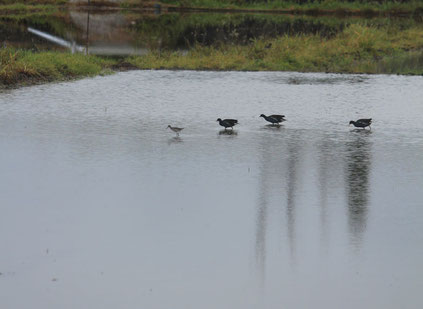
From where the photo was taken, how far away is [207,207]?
9672mm

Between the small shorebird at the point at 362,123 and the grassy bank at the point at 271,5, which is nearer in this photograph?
the small shorebird at the point at 362,123

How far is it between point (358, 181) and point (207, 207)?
2.65 metres

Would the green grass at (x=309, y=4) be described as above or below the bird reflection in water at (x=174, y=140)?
above

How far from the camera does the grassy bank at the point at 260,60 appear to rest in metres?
22.9

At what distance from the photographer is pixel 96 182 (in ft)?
35.8

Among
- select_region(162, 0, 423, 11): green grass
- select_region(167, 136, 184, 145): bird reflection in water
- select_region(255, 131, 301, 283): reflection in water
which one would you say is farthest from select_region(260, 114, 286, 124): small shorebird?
select_region(162, 0, 423, 11): green grass

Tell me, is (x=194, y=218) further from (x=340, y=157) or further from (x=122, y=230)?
(x=340, y=157)

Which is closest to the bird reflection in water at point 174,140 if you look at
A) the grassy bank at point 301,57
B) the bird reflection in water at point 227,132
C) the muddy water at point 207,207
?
the muddy water at point 207,207

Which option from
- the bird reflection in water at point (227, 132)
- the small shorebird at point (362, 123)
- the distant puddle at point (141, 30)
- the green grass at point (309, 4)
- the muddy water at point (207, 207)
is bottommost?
the distant puddle at point (141, 30)

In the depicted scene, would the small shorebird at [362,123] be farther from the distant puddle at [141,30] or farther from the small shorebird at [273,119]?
the distant puddle at [141,30]

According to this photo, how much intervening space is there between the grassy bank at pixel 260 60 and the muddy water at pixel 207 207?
458cm

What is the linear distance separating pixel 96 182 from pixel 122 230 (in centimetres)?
233

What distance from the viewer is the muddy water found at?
278 inches

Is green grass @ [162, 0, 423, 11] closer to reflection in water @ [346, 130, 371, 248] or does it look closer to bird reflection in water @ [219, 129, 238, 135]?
bird reflection in water @ [219, 129, 238, 135]
